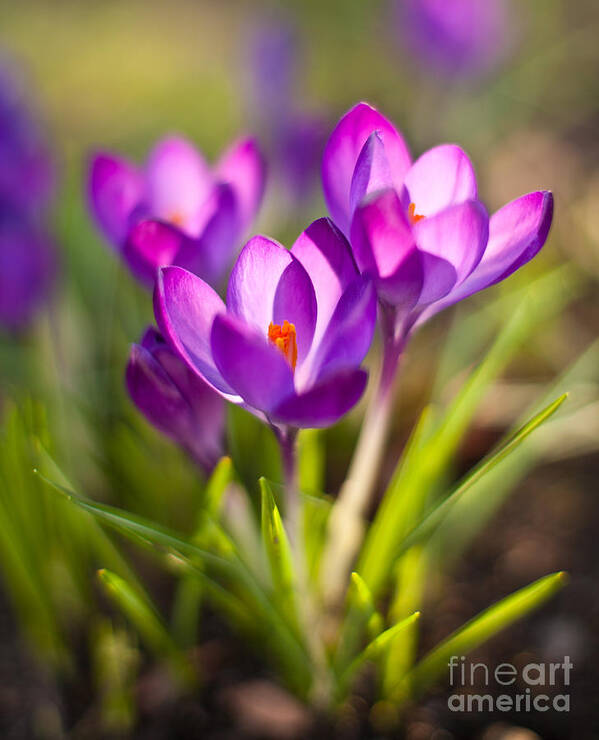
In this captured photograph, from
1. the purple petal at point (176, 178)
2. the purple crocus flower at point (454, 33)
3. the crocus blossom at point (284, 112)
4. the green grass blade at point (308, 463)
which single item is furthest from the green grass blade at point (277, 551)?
the purple crocus flower at point (454, 33)

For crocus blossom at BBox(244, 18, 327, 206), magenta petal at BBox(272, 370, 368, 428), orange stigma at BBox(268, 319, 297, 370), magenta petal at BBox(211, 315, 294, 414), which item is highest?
crocus blossom at BBox(244, 18, 327, 206)

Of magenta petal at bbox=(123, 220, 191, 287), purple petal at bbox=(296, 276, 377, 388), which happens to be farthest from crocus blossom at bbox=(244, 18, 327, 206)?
purple petal at bbox=(296, 276, 377, 388)

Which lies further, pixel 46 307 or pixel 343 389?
pixel 46 307

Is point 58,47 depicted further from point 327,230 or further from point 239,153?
point 327,230

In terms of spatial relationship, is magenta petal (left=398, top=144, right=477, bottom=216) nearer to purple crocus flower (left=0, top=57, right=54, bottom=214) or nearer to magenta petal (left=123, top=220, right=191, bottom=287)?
magenta petal (left=123, top=220, right=191, bottom=287)

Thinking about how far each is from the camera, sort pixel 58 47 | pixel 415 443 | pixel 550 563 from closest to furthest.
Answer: pixel 415 443, pixel 550 563, pixel 58 47

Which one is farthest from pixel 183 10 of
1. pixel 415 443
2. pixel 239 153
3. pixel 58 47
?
pixel 415 443

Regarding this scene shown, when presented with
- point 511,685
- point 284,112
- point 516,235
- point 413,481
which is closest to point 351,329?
point 516,235

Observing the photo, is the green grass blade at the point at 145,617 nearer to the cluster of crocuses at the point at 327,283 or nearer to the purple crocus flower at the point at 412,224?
the cluster of crocuses at the point at 327,283
